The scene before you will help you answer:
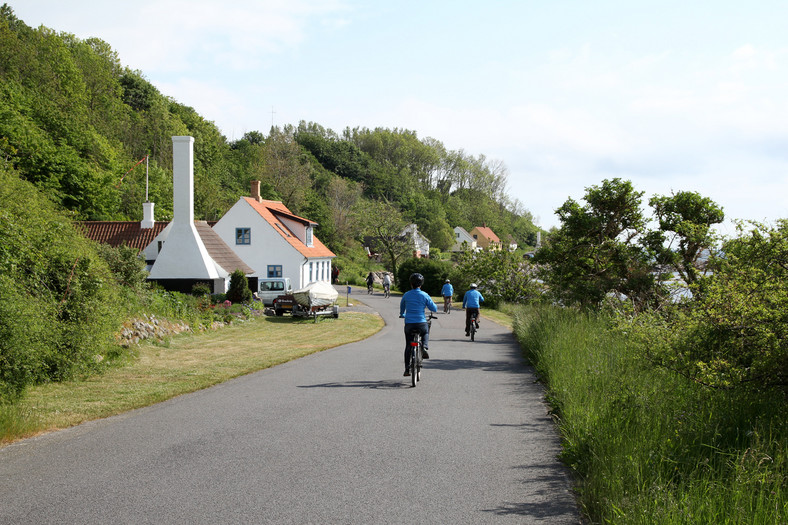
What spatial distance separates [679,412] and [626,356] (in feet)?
10.5

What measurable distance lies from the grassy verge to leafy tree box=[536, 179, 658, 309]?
7.18m

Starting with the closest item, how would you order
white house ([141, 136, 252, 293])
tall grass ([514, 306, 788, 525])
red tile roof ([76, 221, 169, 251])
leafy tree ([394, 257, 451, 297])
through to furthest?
tall grass ([514, 306, 788, 525])
white house ([141, 136, 252, 293])
red tile roof ([76, 221, 169, 251])
leafy tree ([394, 257, 451, 297])

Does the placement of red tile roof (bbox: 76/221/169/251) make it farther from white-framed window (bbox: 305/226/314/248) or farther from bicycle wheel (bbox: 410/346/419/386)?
bicycle wheel (bbox: 410/346/419/386)

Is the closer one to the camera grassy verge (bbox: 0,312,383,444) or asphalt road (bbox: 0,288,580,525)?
asphalt road (bbox: 0,288,580,525)

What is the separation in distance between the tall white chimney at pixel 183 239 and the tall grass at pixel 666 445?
78.3ft

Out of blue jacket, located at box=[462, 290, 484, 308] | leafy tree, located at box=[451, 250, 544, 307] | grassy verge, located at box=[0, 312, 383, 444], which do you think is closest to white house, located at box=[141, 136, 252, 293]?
grassy verge, located at box=[0, 312, 383, 444]

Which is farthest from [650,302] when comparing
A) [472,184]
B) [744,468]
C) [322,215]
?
[472,184]

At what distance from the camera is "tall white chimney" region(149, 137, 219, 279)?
97.4 ft

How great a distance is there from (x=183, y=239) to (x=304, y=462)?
2579 centimetres

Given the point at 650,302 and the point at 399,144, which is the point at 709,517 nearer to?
the point at 650,302

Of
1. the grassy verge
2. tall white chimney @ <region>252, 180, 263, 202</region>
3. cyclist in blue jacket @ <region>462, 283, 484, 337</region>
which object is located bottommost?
the grassy verge

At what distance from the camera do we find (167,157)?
67062 millimetres

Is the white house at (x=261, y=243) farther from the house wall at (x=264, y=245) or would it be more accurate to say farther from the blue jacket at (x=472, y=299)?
the blue jacket at (x=472, y=299)

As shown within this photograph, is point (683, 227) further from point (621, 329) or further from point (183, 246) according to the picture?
point (183, 246)
